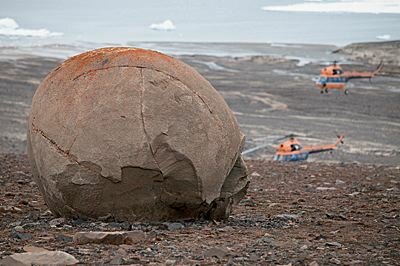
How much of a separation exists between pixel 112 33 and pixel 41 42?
513cm

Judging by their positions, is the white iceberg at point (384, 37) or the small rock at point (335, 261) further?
the white iceberg at point (384, 37)

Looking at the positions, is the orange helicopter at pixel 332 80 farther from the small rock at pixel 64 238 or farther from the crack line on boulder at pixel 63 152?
the small rock at pixel 64 238

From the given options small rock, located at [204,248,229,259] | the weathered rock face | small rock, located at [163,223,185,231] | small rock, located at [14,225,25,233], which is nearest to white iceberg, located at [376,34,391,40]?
the weathered rock face

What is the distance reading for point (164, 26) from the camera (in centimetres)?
6562

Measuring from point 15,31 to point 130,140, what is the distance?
51.2m

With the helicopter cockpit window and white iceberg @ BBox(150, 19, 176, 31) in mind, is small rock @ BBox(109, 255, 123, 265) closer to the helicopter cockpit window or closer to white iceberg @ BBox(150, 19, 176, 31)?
the helicopter cockpit window

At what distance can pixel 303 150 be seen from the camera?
22516 millimetres

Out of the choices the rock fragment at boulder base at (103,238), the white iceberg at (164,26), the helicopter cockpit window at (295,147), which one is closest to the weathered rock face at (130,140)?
the rock fragment at boulder base at (103,238)

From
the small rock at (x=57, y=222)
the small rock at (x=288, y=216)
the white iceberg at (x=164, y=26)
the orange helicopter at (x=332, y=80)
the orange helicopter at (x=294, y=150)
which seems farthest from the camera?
the white iceberg at (x=164, y=26)

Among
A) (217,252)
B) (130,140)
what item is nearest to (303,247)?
(217,252)

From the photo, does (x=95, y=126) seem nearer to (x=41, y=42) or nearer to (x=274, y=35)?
(x=41, y=42)

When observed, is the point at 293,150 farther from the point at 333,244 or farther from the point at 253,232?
the point at 333,244

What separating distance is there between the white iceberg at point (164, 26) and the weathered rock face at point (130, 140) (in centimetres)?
5768

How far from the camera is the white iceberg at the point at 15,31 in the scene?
56562 millimetres
